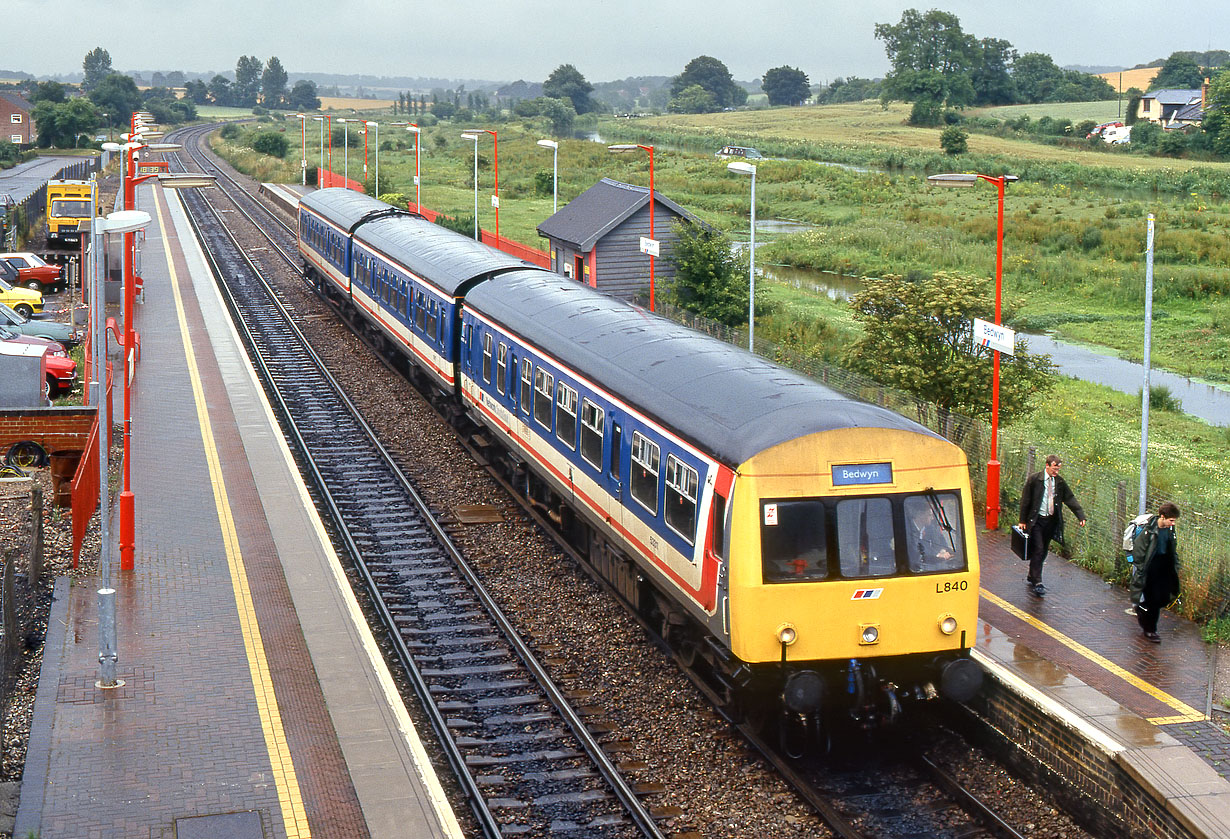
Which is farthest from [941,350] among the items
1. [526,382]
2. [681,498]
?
[681,498]

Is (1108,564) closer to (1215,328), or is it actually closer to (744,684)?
(744,684)

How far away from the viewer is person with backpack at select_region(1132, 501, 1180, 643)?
13586mm

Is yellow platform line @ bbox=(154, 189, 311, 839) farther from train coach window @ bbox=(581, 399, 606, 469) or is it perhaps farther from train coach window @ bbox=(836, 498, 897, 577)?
train coach window @ bbox=(836, 498, 897, 577)

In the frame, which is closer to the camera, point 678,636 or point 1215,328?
point 678,636

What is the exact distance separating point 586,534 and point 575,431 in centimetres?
150

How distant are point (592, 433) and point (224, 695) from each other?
17.7 feet

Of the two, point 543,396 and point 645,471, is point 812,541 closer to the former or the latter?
point 645,471

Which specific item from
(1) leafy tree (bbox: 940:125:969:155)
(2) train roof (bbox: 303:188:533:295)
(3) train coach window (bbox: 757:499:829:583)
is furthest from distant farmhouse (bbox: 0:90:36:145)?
(3) train coach window (bbox: 757:499:829:583)

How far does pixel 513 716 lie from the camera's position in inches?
530

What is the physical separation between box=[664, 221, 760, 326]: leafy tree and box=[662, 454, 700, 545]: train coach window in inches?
700

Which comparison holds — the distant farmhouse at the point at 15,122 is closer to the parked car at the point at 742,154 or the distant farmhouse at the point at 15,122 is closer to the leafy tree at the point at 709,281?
the parked car at the point at 742,154

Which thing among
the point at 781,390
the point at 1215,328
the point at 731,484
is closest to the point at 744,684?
the point at 731,484

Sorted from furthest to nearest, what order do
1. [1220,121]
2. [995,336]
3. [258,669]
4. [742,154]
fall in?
[1220,121] → [742,154] → [995,336] → [258,669]

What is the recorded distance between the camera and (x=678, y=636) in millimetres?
14297
